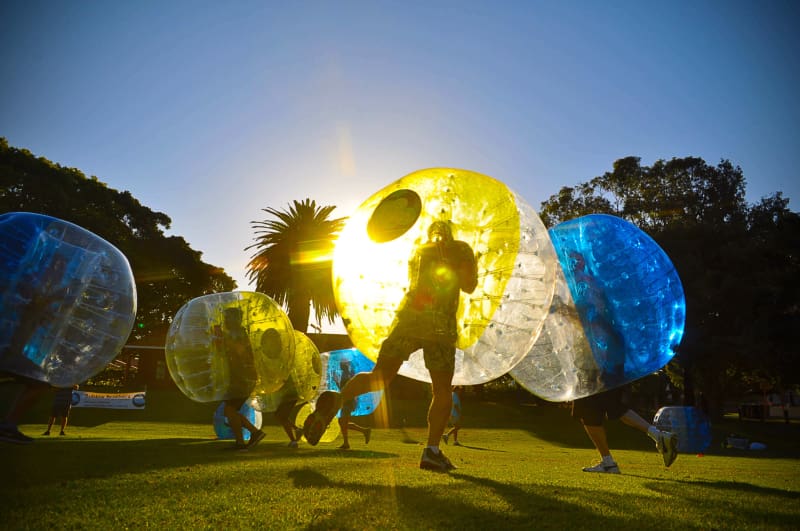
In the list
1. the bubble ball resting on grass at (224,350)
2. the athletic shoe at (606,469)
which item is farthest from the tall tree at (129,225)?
the athletic shoe at (606,469)

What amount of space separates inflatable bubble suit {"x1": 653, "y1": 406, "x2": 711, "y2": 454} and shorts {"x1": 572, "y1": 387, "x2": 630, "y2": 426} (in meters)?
11.6

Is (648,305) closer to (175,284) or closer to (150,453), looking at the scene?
(150,453)

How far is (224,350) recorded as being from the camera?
8.13 m

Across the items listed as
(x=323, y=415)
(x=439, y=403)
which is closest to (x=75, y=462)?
(x=323, y=415)

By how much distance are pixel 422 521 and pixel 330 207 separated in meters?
31.6

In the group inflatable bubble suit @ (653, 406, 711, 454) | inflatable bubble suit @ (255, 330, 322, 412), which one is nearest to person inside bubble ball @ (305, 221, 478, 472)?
inflatable bubble suit @ (255, 330, 322, 412)

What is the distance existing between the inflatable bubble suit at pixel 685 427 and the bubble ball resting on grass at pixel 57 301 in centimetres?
1589

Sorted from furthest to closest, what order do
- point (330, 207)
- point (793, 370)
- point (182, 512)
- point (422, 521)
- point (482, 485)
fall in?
point (330, 207) → point (793, 370) → point (482, 485) → point (182, 512) → point (422, 521)

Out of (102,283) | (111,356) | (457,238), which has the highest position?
(457,238)

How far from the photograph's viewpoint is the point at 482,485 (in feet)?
13.0

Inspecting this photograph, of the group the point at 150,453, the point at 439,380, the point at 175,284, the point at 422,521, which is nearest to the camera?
the point at 422,521

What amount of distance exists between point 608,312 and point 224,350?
18.9 feet

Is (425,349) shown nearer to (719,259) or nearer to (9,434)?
(9,434)

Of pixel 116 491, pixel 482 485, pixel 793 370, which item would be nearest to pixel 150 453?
pixel 116 491
